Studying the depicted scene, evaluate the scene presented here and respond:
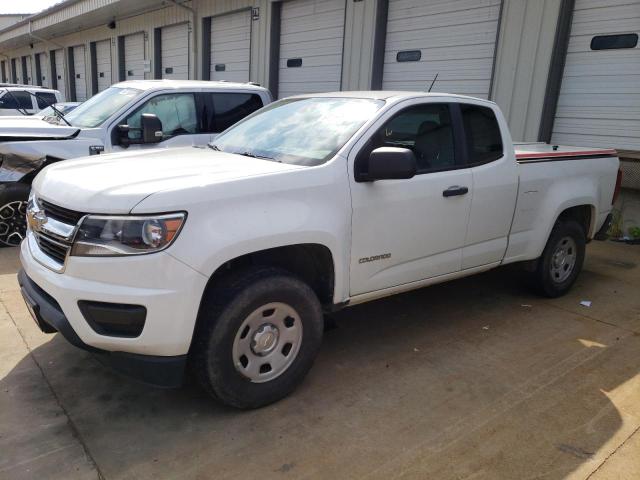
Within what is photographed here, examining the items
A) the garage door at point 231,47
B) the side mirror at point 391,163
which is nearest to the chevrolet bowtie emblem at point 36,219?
the side mirror at point 391,163

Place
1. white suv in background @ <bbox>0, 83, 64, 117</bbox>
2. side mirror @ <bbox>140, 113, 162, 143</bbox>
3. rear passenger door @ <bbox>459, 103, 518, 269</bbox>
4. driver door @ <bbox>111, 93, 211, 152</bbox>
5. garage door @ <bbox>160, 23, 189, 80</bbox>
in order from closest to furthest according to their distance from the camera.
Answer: rear passenger door @ <bbox>459, 103, 518, 269</bbox> < side mirror @ <bbox>140, 113, 162, 143</bbox> < driver door @ <bbox>111, 93, 211, 152</bbox> < white suv in background @ <bbox>0, 83, 64, 117</bbox> < garage door @ <bbox>160, 23, 189, 80</bbox>

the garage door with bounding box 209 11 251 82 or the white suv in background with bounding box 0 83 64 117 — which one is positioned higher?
the garage door with bounding box 209 11 251 82

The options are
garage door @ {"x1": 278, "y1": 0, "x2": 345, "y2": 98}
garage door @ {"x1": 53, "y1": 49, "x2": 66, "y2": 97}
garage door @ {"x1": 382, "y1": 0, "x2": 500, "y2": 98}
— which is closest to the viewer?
garage door @ {"x1": 382, "y1": 0, "x2": 500, "y2": 98}

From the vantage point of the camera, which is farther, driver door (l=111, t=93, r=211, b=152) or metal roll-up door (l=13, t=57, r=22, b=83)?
metal roll-up door (l=13, t=57, r=22, b=83)

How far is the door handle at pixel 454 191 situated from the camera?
3766mm

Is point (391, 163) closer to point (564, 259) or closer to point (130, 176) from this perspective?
point (130, 176)

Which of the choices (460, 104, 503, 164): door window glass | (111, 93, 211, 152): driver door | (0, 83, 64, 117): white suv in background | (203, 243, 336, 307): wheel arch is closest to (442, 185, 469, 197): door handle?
(460, 104, 503, 164): door window glass

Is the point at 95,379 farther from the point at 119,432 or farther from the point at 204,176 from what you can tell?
the point at 204,176

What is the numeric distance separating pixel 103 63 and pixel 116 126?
58.0 ft

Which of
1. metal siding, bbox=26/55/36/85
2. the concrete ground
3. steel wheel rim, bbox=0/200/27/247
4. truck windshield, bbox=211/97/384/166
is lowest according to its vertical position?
the concrete ground

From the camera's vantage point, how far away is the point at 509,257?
180 inches

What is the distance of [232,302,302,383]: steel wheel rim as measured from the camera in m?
2.93

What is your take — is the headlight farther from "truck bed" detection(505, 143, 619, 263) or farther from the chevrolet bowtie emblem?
"truck bed" detection(505, 143, 619, 263)

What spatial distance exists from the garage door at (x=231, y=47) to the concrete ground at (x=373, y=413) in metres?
10.7
